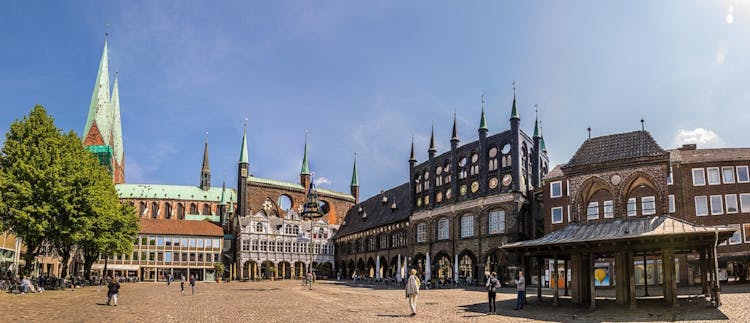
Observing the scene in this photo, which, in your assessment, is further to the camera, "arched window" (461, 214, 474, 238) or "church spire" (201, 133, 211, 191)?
"church spire" (201, 133, 211, 191)

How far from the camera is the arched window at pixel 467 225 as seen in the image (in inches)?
2613

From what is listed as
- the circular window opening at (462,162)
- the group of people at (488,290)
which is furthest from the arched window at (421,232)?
the group of people at (488,290)

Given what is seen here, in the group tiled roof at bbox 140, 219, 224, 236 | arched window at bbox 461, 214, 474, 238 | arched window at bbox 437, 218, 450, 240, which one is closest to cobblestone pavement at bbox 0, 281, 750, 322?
arched window at bbox 461, 214, 474, 238

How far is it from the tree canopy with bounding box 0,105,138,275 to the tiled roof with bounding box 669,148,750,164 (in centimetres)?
4613

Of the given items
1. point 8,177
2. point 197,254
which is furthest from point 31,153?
point 197,254

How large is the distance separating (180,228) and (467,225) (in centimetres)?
5301

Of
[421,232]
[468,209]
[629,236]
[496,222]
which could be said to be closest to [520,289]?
[629,236]

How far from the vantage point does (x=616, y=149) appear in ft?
91.5

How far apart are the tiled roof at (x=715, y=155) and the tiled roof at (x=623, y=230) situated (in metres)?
26.4

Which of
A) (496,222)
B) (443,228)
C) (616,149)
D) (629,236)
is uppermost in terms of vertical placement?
(616,149)

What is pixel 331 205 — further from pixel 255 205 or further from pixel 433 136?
pixel 433 136

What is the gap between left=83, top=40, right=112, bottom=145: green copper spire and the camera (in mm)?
121125

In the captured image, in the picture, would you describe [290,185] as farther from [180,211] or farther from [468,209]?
[468,209]

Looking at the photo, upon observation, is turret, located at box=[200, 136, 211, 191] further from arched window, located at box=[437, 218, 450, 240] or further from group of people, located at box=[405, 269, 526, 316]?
group of people, located at box=[405, 269, 526, 316]
